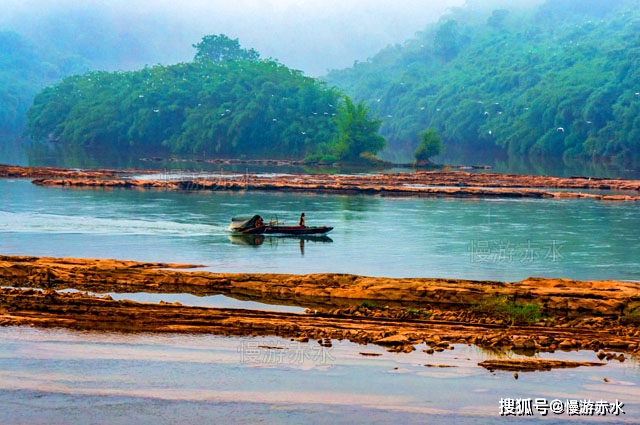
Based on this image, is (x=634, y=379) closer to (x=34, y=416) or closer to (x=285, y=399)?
(x=285, y=399)

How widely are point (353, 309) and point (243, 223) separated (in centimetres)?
2754

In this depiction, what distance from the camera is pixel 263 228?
60156mm

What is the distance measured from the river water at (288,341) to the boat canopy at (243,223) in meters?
1.02

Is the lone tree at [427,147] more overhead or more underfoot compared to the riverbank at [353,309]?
more overhead

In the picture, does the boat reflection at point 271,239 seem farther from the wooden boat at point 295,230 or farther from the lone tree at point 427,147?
the lone tree at point 427,147

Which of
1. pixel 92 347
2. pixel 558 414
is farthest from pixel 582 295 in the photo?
pixel 92 347

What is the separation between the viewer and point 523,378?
2642 centimetres

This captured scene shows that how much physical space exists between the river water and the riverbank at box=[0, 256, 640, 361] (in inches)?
41.0

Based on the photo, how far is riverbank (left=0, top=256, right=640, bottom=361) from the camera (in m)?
30.0

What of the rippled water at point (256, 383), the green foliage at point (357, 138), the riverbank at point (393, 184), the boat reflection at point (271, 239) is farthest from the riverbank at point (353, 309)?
the green foliage at point (357, 138)

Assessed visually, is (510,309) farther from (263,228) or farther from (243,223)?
(243,223)

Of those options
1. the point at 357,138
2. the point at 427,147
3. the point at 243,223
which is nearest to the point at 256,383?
the point at 243,223

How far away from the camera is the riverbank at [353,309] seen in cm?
3000

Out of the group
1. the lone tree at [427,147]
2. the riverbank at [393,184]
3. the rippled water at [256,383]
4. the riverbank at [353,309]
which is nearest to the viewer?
the rippled water at [256,383]
